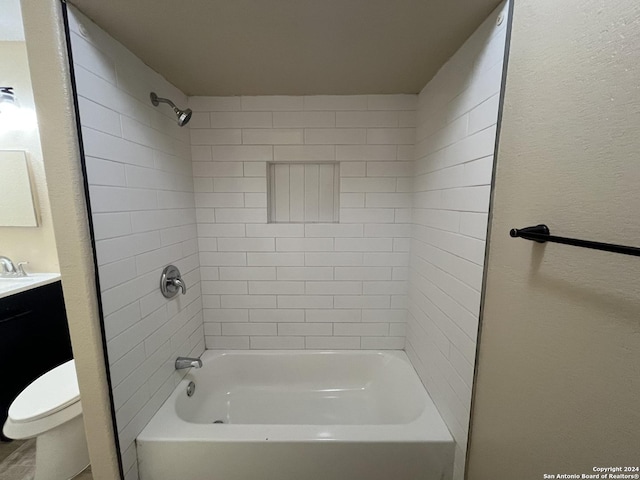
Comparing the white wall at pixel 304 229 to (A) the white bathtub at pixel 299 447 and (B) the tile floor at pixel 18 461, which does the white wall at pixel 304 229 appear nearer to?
(A) the white bathtub at pixel 299 447

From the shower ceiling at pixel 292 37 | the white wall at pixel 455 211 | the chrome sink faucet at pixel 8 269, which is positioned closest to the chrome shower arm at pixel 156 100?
the shower ceiling at pixel 292 37

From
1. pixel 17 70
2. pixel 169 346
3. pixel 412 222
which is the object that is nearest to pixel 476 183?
pixel 412 222

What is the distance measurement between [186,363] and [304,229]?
3.55 feet

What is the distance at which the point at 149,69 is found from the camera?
4.03 ft

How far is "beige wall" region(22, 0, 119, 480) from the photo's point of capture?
2.63 feet

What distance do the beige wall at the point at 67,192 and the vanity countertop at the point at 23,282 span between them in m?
1.20

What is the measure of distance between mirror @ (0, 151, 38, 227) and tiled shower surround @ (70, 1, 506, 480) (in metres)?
1.49

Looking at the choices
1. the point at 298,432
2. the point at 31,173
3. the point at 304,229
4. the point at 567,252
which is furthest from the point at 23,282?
the point at 567,252

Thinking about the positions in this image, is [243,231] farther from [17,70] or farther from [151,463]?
[17,70]

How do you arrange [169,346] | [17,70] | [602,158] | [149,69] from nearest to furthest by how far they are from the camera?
[602,158], [149,69], [169,346], [17,70]

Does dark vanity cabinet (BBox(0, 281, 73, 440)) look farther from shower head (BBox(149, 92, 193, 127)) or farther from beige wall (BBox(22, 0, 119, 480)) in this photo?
shower head (BBox(149, 92, 193, 127))

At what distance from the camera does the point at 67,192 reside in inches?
33.3

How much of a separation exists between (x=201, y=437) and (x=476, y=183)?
1.58 metres

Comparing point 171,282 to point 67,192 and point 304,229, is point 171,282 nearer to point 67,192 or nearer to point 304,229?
point 67,192
